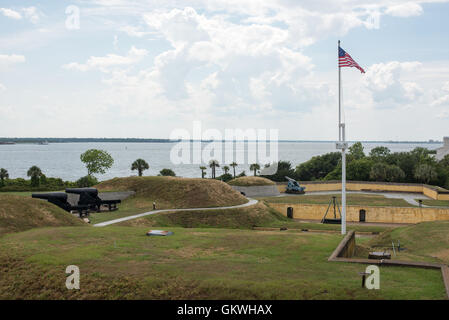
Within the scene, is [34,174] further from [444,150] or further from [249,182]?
[444,150]

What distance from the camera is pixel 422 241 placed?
27891mm

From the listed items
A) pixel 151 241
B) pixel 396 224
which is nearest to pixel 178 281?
pixel 151 241

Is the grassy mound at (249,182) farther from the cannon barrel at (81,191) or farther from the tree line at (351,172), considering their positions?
the cannon barrel at (81,191)

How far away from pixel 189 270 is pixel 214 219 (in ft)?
76.9

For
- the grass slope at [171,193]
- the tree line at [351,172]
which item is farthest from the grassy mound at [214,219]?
the tree line at [351,172]

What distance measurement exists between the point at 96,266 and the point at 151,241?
5.85 m

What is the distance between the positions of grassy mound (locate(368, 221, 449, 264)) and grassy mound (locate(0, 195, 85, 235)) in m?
21.6

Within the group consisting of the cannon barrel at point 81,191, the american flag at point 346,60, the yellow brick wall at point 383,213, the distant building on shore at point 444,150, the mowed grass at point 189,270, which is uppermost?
the american flag at point 346,60

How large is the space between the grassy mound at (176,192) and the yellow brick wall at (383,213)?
769 cm

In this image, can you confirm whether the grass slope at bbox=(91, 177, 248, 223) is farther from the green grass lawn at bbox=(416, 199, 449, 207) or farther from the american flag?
the green grass lawn at bbox=(416, 199, 449, 207)

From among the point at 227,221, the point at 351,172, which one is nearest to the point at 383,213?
the point at 227,221

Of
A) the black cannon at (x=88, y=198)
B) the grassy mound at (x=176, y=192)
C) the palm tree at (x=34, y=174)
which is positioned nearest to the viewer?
the black cannon at (x=88, y=198)

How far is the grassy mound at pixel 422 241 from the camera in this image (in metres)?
24.1
